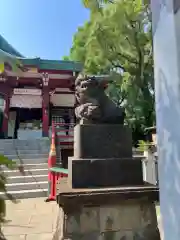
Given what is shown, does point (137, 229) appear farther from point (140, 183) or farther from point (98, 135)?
point (98, 135)

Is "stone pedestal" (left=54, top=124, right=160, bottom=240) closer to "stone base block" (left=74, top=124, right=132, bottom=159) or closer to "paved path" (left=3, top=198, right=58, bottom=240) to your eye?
"stone base block" (left=74, top=124, right=132, bottom=159)

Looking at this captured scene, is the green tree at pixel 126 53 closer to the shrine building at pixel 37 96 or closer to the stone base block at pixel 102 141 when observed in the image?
the shrine building at pixel 37 96

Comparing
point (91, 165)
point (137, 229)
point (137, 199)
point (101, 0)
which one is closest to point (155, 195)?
Result: point (137, 199)

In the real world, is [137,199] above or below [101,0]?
below

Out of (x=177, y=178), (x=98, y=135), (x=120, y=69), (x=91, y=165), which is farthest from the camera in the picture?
(x=120, y=69)

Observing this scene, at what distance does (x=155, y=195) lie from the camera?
2.69m

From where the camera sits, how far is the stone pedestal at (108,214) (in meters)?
2.43

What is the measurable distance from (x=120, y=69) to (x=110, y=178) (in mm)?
13134

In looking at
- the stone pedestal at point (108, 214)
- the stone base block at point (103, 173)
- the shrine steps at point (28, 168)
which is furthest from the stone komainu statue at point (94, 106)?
the shrine steps at point (28, 168)

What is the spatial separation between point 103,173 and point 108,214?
1.54 ft

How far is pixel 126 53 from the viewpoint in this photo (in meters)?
13.5

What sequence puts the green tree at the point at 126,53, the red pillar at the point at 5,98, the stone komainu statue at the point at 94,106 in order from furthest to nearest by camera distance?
the red pillar at the point at 5,98, the green tree at the point at 126,53, the stone komainu statue at the point at 94,106

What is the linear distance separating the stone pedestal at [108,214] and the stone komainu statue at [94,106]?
97 centimetres

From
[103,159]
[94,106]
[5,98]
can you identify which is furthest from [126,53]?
[103,159]
